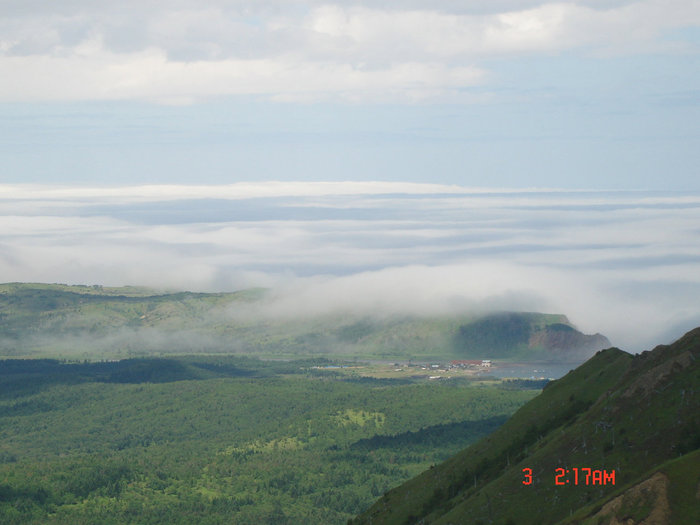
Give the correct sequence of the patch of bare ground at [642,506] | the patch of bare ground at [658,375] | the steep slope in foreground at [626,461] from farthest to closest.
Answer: the patch of bare ground at [658,375], the steep slope in foreground at [626,461], the patch of bare ground at [642,506]

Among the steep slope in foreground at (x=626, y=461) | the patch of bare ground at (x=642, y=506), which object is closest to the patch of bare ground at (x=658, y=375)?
the steep slope in foreground at (x=626, y=461)

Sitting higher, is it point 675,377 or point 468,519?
point 675,377

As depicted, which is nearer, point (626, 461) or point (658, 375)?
point (626, 461)

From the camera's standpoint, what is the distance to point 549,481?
18888cm

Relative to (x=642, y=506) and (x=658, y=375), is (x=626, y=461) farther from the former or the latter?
(x=642, y=506)

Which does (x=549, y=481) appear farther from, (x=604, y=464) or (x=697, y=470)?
(x=697, y=470)

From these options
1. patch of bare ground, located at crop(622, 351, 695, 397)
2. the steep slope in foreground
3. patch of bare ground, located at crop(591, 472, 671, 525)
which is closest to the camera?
patch of bare ground, located at crop(591, 472, 671, 525)

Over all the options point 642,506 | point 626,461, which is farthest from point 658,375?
point 642,506

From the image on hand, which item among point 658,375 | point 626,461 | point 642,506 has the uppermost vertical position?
point 658,375

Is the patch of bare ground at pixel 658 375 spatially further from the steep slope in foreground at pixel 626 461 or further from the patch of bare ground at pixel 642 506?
the patch of bare ground at pixel 642 506

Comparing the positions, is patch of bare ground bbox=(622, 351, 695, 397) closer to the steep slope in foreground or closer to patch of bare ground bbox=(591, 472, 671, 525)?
the steep slope in foreground

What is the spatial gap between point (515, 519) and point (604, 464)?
18.8 m

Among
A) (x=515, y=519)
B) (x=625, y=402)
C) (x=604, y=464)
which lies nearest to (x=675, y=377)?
(x=625, y=402)

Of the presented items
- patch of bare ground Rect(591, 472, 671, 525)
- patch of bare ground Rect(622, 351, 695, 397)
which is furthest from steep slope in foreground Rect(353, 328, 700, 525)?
patch of bare ground Rect(591, 472, 671, 525)
